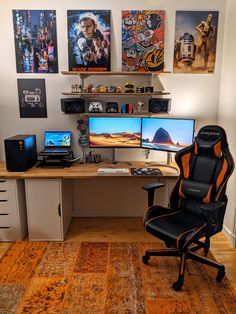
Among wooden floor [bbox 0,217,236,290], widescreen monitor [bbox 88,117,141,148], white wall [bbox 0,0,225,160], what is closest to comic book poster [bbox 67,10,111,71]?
white wall [bbox 0,0,225,160]

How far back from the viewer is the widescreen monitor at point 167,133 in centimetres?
265

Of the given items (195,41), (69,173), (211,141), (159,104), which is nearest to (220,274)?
(211,141)

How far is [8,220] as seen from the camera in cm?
265

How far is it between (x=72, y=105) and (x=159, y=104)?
36.7 inches

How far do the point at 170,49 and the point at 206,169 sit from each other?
145 centimetres

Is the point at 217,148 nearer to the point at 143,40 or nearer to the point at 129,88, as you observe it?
the point at 129,88

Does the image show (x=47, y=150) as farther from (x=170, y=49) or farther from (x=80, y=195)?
(x=170, y=49)

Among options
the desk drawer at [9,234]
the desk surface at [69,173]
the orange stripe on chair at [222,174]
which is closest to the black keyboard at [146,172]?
the desk surface at [69,173]

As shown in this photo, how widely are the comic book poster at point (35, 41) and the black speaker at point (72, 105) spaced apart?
407mm

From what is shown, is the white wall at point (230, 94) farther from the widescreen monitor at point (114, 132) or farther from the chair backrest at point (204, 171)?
the widescreen monitor at point (114, 132)

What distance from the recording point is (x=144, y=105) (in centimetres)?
299

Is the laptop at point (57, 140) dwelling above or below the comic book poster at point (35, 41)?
below

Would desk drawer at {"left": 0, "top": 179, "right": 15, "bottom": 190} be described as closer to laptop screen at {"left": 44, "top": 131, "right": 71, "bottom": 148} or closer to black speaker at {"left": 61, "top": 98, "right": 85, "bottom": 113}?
laptop screen at {"left": 44, "top": 131, "right": 71, "bottom": 148}

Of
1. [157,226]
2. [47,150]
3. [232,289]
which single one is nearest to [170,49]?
[47,150]
